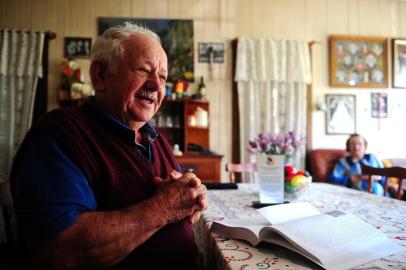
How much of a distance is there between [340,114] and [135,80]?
4.06 meters

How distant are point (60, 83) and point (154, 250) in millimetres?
3767

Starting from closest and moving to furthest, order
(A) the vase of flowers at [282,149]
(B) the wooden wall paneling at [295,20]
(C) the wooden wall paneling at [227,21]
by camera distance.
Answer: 1. (A) the vase of flowers at [282,149]
2. (C) the wooden wall paneling at [227,21]
3. (B) the wooden wall paneling at [295,20]

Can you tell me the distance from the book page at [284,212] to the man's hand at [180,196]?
7.8 inches

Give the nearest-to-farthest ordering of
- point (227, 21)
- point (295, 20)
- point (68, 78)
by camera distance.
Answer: point (68, 78) < point (227, 21) < point (295, 20)

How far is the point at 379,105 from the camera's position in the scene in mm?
4461

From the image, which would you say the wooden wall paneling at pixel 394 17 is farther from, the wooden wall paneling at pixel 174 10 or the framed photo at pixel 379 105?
the wooden wall paneling at pixel 174 10

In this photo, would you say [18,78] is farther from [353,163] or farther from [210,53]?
[353,163]

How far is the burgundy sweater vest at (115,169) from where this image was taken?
0.80m

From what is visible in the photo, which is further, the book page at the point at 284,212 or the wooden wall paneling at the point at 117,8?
the wooden wall paneling at the point at 117,8

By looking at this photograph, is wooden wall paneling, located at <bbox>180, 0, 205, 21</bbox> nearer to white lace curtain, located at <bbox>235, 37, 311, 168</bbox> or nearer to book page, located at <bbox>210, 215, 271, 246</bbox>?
white lace curtain, located at <bbox>235, 37, 311, 168</bbox>

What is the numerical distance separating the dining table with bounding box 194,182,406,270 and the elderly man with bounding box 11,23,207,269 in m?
0.14

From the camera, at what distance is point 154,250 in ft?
2.80

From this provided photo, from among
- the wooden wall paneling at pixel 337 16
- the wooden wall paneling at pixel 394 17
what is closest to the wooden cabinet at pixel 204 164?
the wooden wall paneling at pixel 337 16

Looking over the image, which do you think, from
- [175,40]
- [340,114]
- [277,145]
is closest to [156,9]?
[175,40]
